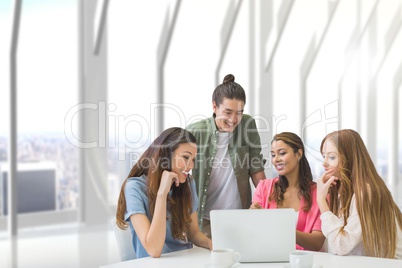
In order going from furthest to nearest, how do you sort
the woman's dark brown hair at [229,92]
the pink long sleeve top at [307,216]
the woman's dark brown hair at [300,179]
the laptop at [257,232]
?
the woman's dark brown hair at [229,92] < the woman's dark brown hair at [300,179] < the pink long sleeve top at [307,216] < the laptop at [257,232]

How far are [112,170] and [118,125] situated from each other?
0.41 m

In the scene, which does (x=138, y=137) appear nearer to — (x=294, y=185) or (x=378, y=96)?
(x=294, y=185)

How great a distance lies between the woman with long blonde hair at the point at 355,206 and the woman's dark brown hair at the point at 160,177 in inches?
23.3

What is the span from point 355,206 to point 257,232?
50 cm

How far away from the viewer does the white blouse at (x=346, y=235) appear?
2283mm

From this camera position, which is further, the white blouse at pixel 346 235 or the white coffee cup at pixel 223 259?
the white blouse at pixel 346 235

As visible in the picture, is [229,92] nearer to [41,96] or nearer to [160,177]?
[160,177]

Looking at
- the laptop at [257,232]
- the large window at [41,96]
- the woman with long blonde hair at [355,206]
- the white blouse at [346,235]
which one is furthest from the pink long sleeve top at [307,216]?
the large window at [41,96]

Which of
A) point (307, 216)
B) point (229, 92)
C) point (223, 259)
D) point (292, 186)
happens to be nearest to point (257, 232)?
point (223, 259)

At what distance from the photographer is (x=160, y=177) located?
2.45m

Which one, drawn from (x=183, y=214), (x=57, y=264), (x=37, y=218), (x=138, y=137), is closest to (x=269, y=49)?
(x=138, y=137)

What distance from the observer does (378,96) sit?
25.3 feet

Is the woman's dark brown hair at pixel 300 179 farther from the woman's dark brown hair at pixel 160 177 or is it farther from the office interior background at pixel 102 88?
the office interior background at pixel 102 88

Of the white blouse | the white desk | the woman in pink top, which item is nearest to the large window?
the woman in pink top
